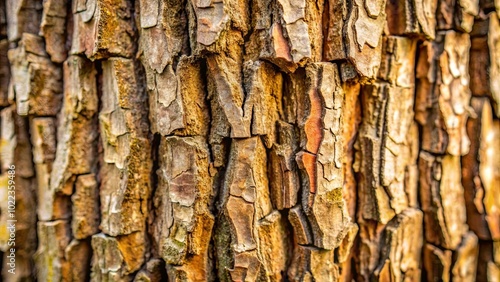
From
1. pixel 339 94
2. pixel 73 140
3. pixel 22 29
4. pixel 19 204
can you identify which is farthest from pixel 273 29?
pixel 19 204

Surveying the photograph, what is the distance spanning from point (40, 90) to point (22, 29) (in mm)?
218

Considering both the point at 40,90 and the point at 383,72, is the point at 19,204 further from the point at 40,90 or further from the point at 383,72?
the point at 383,72

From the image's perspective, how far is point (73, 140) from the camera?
3.45ft

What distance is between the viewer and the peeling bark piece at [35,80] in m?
1.09

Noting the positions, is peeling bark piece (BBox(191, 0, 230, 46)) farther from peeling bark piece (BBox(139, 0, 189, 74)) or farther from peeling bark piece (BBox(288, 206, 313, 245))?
peeling bark piece (BBox(288, 206, 313, 245))

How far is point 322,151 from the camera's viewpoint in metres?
0.93

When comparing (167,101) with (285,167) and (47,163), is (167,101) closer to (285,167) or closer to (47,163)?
(285,167)

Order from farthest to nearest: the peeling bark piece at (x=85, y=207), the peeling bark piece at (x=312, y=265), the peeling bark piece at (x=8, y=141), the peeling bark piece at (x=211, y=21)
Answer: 1. the peeling bark piece at (x=8, y=141)
2. the peeling bark piece at (x=85, y=207)
3. the peeling bark piece at (x=312, y=265)
4. the peeling bark piece at (x=211, y=21)

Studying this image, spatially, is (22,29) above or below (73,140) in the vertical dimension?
above

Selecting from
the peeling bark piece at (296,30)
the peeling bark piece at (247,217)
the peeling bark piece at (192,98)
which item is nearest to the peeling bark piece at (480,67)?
the peeling bark piece at (296,30)

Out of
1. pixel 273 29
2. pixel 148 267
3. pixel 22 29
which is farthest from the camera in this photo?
pixel 22 29

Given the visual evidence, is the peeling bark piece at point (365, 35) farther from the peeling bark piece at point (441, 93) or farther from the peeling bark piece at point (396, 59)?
the peeling bark piece at point (441, 93)

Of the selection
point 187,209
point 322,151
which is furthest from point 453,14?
point 187,209

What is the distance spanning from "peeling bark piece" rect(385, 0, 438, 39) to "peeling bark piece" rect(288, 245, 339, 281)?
0.68 metres
